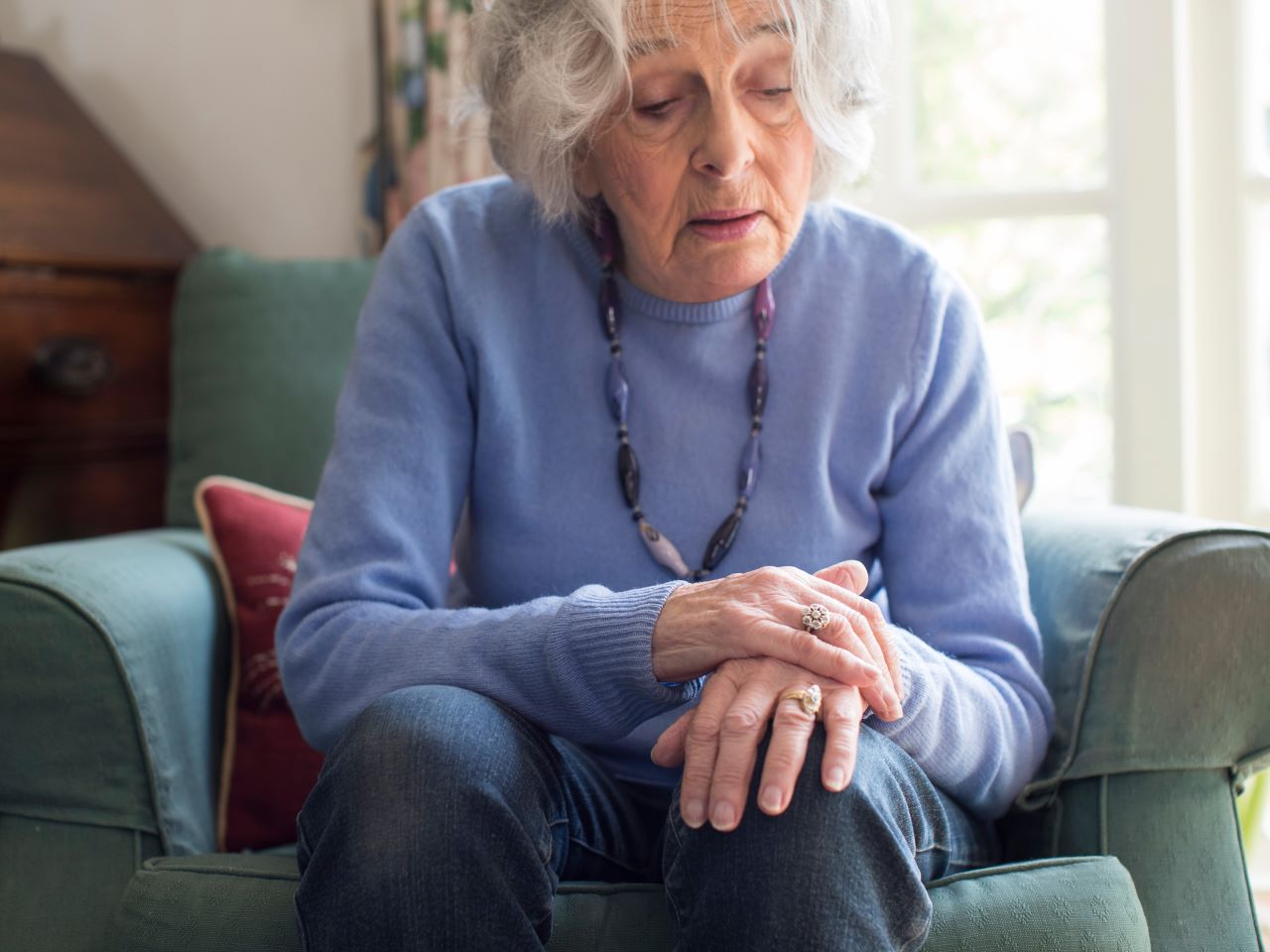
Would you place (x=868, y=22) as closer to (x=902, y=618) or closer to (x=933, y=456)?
(x=933, y=456)

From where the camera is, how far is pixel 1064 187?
2.06 meters

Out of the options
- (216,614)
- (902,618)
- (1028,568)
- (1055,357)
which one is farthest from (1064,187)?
(216,614)

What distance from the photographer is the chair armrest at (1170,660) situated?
1.00m

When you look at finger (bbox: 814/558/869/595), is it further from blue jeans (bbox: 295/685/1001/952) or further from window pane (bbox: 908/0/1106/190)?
window pane (bbox: 908/0/1106/190)

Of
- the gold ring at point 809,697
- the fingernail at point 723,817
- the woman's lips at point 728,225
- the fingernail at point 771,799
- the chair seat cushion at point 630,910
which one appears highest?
the woman's lips at point 728,225

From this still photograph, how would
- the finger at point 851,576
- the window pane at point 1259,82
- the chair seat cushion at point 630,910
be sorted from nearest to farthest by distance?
the chair seat cushion at point 630,910 → the finger at point 851,576 → the window pane at point 1259,82

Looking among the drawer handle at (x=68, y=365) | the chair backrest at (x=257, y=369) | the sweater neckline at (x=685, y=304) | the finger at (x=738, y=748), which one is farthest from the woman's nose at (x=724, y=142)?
the drawer handle at (x=68, y=365)

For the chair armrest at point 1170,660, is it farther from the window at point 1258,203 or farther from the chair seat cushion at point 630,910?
the window at point 1258,203

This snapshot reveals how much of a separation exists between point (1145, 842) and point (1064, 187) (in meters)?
1.36

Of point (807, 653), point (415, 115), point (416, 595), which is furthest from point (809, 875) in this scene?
point (415, 115)

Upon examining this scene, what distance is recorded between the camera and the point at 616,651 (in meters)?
0.90

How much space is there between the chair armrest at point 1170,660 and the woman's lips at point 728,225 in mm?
444

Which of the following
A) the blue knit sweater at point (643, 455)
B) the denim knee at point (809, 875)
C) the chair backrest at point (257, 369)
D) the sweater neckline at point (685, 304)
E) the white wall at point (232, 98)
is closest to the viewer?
the denim knee at point (809, 875)

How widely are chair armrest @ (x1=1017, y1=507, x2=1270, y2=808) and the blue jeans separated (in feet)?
0.74
